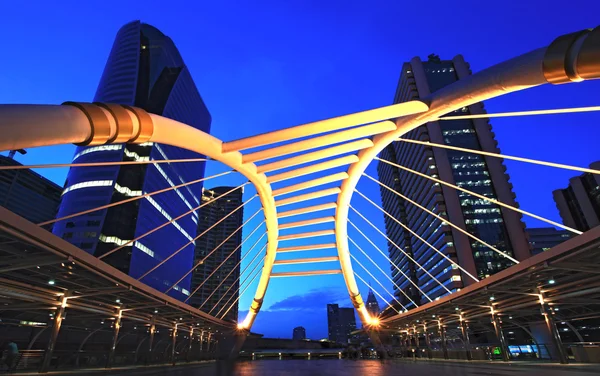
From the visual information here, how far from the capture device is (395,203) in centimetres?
13488

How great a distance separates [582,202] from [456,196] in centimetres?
6276

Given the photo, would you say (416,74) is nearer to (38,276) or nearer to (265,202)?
(265,202)

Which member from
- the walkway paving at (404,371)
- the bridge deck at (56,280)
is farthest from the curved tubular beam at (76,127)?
the walkway paving at (404,371)

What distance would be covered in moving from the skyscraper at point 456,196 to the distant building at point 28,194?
4959 inches

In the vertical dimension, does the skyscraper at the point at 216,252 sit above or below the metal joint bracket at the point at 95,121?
above

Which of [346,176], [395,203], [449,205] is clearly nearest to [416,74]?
[449,205]

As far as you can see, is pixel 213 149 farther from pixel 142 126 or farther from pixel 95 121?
pixel 95 121

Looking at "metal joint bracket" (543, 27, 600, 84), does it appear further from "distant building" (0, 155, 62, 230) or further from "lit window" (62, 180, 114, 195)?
"distant building" (0, 155, 62, 230)

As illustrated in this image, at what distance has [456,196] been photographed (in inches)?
3420

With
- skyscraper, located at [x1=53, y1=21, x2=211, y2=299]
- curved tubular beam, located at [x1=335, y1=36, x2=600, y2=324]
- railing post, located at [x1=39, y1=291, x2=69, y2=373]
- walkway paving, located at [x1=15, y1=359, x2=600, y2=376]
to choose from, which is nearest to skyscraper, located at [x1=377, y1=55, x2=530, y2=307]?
walkway paving, located at [x1=15, y1=359, x2=600, y2=376]

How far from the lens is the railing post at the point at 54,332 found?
55.3ft

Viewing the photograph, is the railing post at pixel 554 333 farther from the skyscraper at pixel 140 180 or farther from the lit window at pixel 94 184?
the lit window at pixel 94 184

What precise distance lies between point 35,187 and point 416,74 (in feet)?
473

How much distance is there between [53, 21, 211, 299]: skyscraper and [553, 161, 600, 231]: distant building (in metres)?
124
